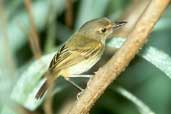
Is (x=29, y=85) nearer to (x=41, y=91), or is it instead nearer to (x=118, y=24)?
(x=41, y=91)

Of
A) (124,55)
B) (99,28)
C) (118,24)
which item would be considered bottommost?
(99,28)

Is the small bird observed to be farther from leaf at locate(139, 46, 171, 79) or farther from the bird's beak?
leaf at locate(139, 46, 171, 79)

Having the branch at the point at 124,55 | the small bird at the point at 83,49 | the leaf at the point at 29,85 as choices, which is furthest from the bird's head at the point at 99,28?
the branch at the point at 124,55

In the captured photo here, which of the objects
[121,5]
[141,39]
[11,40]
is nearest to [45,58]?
[11,40]

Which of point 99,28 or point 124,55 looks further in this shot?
point 99,28

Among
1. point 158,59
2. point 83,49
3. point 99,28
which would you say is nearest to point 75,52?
point 83,49

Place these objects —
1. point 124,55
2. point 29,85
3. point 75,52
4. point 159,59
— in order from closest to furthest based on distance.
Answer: point 124,55
point 159,59
point 29,85
point 75,52
